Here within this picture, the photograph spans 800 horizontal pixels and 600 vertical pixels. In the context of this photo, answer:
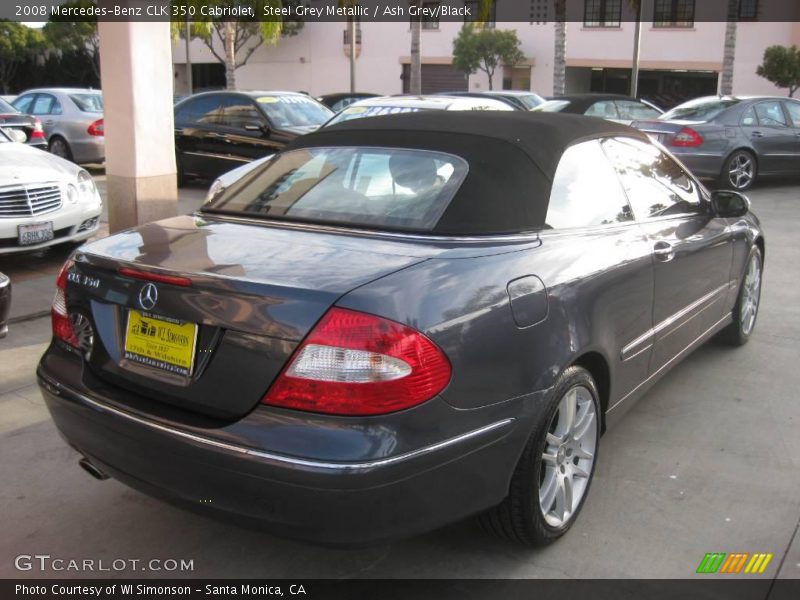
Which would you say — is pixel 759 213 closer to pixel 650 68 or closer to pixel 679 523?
pixel 679 523

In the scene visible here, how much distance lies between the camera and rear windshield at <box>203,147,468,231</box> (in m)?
3.23

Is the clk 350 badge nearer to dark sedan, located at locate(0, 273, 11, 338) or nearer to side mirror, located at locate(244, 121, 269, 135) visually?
dark sedan, located at locate(0, 273, 11, 338)

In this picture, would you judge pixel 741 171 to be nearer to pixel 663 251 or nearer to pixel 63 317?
pixel 663 251

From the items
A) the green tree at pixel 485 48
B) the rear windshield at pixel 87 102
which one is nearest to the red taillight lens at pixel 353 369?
the rear windshield at pixel 87 102

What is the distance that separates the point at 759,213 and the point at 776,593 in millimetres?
9167

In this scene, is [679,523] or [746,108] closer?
[679,523]

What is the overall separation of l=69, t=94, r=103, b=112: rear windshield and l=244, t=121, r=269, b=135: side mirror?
3.79 meters

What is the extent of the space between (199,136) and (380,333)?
36.5ft

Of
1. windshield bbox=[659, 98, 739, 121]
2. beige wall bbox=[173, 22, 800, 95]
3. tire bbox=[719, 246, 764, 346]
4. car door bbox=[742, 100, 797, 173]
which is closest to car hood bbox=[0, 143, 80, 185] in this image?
tire bbox=[719, 246, 764, 346]

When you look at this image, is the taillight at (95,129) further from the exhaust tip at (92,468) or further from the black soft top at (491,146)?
the exhaust tip at (92,468)

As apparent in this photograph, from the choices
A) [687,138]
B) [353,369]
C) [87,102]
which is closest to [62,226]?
[353,369]

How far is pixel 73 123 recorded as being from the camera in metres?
14.2

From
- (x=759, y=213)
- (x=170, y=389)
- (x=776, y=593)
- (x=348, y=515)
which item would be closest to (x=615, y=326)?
(x=776, y=593)

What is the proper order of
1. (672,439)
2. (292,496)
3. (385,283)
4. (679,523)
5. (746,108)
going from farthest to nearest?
1. (746,108)
2. (672,439)
3. (679,523)
4. (385,283)
5. (292,496)
